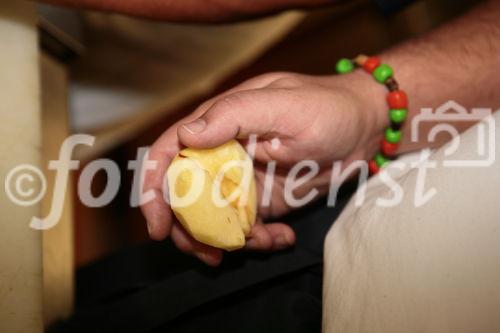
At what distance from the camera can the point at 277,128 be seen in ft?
1.55

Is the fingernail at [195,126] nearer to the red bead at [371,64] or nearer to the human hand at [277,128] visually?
the human hand at [277,128]

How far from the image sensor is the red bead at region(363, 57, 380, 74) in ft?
1.89

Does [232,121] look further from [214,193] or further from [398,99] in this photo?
[398,99]

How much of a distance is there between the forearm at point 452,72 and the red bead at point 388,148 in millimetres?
15

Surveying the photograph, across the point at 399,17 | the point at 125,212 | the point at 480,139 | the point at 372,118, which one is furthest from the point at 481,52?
the point at 125,212

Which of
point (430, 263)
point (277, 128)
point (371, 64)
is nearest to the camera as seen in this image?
point (430, 263)

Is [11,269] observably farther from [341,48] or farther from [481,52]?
[341,48]

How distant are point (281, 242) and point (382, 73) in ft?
0.85

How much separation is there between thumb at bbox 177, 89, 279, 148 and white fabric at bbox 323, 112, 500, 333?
0.15m

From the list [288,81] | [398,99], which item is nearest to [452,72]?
[398,99]

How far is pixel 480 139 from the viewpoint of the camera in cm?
37

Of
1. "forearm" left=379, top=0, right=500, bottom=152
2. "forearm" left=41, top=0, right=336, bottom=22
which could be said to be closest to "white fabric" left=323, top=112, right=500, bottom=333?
"forearm" left=379, top=0, right=500, bottom=152

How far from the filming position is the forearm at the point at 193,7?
571mm

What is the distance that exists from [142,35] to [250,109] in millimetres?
582
